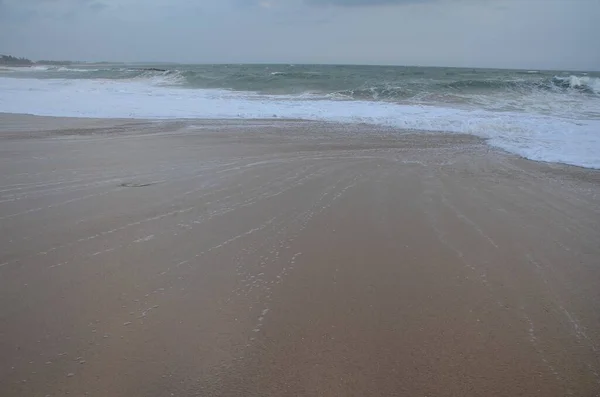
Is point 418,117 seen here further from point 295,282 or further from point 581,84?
point 581,84

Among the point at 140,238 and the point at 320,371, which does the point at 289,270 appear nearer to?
the point at 320,371

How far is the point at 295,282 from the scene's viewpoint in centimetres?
294

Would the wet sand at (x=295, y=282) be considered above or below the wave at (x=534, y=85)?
below

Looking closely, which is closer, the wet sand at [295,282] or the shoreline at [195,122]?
the wet sand at [295,282]

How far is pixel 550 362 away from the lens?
2.19m

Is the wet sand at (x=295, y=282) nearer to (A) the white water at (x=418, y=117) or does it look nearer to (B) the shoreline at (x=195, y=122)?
(A) the white water at (x=418, y=117)

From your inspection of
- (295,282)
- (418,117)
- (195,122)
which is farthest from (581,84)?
(295,282)

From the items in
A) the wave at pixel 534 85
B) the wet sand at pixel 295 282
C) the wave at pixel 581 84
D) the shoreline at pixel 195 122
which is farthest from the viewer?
the wave at pixel 581 84

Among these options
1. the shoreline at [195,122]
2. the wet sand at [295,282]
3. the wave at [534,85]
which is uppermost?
the wave at [534,85]

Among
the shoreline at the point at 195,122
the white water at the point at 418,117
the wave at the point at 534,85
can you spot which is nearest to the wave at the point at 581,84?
the wave at the point at 534,85

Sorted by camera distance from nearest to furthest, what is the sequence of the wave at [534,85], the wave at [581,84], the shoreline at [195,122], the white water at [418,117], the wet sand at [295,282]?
the wet sand at [295,282] → the white water at [418,117] → the shoreline at [195,122] → the wave at [534,85] → the wave at [581,84]

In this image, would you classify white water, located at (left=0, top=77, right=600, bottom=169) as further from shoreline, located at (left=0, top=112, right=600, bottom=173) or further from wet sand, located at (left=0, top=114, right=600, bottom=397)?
wet sand, located at (left=0, top=114, right=600, bottom=397)

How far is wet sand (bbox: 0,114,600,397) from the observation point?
2090 mm

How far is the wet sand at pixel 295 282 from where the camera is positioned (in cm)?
209
